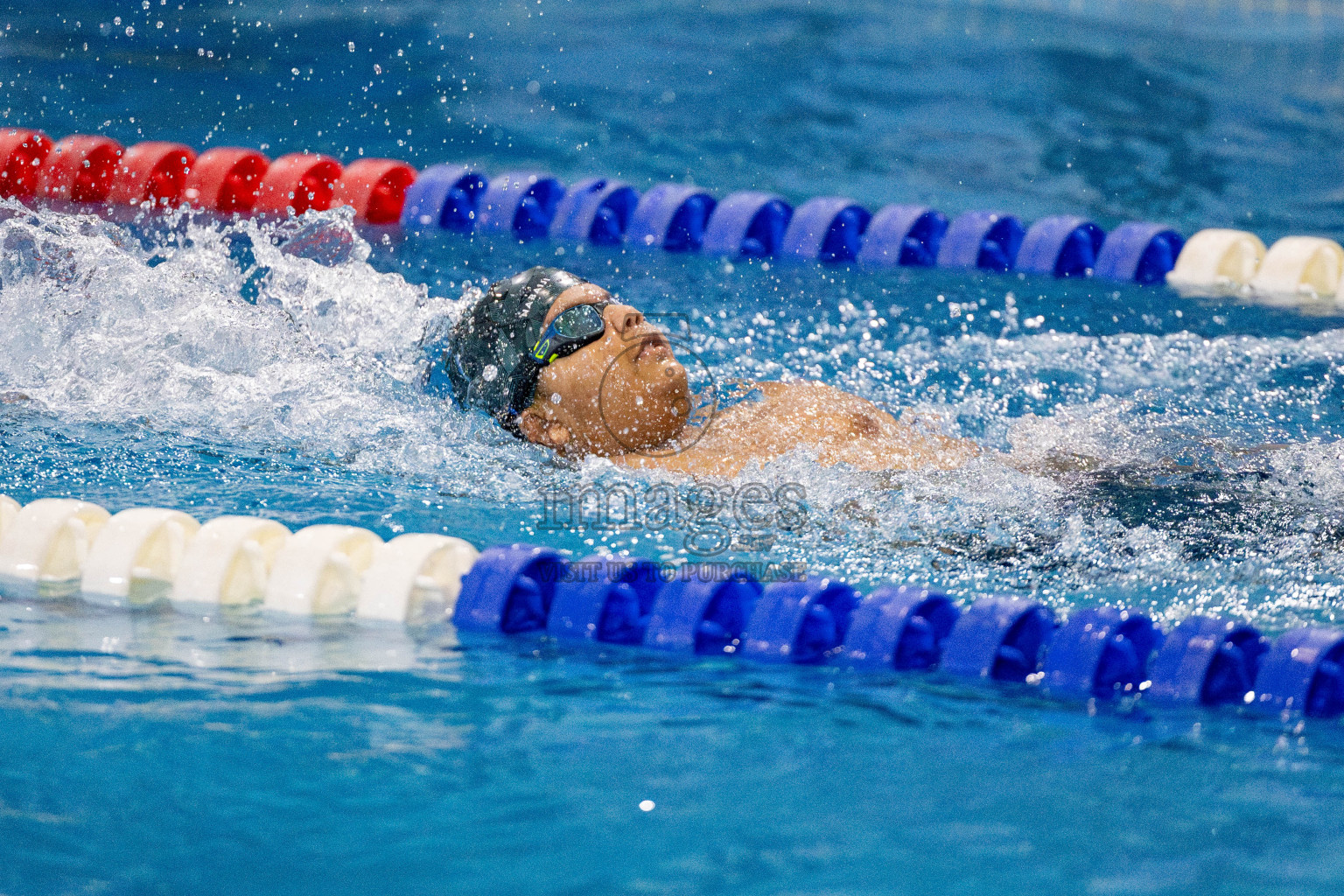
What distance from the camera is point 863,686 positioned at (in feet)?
7.39

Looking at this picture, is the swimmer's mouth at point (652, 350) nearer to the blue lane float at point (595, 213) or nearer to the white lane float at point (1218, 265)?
the blue lane float at point (595, 213)

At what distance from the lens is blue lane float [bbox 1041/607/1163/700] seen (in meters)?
2.20

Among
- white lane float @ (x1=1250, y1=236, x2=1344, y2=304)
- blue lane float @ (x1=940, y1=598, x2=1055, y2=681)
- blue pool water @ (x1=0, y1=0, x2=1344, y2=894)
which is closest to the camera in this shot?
blue pool water @ (x1=0, y1=0, x2=1344, y2=894)

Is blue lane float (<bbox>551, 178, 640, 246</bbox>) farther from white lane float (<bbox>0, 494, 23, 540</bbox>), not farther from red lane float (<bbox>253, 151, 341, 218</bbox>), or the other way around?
white lane float (<bbox>0, 494, 23, 540</bbox>)

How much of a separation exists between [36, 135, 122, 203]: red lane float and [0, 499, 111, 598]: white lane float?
11.7 ft

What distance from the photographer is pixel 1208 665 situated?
7.03ft

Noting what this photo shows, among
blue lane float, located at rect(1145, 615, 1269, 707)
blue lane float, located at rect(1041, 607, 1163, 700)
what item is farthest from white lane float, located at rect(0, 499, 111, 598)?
blue lane float, located at rect(1145, 615, 1269, 707)

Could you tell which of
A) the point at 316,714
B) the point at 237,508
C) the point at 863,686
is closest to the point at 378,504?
the point at 237,508

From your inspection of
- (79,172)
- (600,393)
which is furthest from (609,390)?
(79,172)

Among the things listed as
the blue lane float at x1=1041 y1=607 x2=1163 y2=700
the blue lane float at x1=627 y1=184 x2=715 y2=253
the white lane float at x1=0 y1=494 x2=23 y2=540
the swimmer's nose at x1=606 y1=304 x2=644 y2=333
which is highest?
the blue lane float at x1=627 y1=184 x2=715 y2=253

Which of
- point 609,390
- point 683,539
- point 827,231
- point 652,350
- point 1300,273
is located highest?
point 827,231

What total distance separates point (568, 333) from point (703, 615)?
946 mm

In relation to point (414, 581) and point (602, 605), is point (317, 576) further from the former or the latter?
point (602, 605)

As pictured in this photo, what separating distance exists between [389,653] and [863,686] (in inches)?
33.1
